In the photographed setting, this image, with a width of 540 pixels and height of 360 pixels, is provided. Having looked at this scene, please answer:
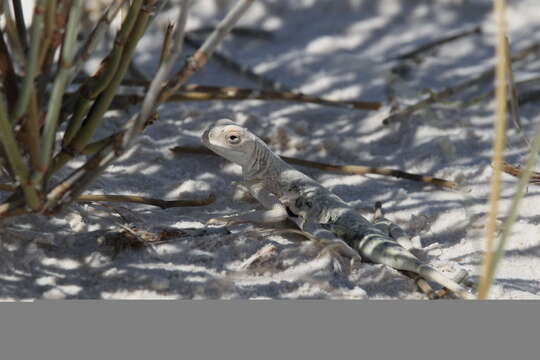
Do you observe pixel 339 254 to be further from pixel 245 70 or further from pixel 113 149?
pixel 245 70

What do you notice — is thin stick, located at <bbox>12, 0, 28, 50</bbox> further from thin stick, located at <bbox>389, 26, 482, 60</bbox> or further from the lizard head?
thin stick, located at <bbox>389, 26, 482, 60</bbox>

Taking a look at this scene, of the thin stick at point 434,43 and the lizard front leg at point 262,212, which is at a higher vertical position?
the thin stick at point 434,43

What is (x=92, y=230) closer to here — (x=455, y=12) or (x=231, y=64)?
(x=231, y=64)

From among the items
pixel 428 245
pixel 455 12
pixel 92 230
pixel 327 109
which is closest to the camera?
pixel 92 230

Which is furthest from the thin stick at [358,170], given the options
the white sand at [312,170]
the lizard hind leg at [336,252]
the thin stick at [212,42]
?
the thin stick at [212,42]

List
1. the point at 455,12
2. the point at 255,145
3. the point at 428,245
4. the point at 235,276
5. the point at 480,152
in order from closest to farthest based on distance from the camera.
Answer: the point at 235,276 < the point at 428,245 < the point at 255,145 < the point at 480,152 < the point at 455,12

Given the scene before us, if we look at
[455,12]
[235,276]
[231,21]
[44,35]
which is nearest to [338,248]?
[235,276]

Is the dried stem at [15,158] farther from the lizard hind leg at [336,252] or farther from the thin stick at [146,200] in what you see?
the lizard hind leg at [336,252]
